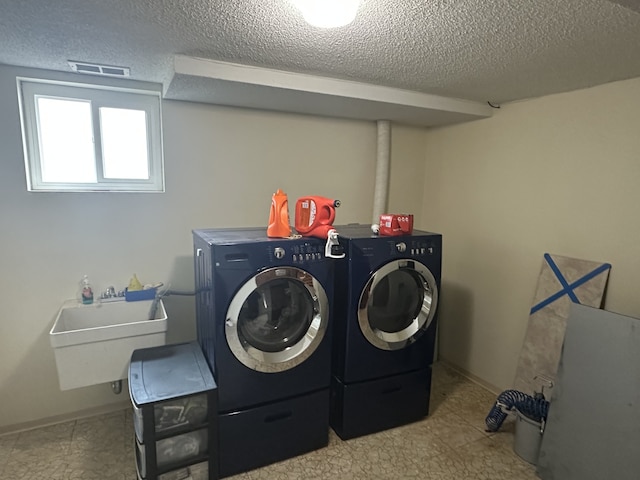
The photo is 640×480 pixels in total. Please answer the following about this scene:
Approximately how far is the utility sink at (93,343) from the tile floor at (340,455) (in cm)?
44

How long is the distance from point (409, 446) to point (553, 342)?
1067 millimetres

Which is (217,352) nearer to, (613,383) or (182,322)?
(182,322)

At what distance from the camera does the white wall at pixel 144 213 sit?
208 centimetres

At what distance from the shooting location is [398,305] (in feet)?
7.28

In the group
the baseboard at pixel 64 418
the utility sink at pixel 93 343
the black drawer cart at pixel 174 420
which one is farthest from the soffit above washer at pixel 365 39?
the baseboard at pixel 64 418

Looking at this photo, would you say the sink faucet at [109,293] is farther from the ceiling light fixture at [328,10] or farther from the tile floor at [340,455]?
the ceiling light fixture at [328,10]

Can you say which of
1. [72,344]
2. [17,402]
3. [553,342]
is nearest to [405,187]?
[553,342]

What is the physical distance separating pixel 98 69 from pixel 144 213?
2.69ft

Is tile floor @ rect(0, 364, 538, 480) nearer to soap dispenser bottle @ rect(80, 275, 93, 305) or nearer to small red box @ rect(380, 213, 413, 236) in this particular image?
soap dispenser bottle @ rect(80, 275, 93, 305)

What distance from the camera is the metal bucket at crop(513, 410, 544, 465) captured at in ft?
6.51

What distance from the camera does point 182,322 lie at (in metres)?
2.52

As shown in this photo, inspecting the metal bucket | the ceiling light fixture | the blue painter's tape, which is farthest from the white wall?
the metal bucket

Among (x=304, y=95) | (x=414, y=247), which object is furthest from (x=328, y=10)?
(x=414, y=247)

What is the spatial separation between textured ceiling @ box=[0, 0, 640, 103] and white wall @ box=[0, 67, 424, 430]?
504mm
